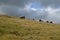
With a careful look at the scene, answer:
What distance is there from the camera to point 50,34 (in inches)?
2279

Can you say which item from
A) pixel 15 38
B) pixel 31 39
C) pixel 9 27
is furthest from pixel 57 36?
pixel 9 27

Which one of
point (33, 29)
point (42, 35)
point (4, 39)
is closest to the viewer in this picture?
point (4, 39)

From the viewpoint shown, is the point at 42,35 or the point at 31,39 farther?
the point at 42,35

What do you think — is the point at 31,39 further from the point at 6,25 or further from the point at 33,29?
the point at 6,25

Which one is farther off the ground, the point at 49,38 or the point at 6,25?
the point at 6,25

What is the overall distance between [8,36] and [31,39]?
21.8ft

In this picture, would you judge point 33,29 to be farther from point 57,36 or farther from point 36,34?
point 57,36

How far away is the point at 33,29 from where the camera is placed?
210 ft

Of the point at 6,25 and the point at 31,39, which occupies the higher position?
the point at 6,25

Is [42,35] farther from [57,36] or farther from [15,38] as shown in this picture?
[15,38]

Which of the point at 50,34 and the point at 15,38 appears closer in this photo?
the point at 15,38

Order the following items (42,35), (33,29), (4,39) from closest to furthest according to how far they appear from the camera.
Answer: (4,39) < (42,35) < (33,29)

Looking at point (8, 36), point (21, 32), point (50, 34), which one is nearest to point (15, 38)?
point (8, 36)

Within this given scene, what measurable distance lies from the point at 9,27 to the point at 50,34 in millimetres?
14411
